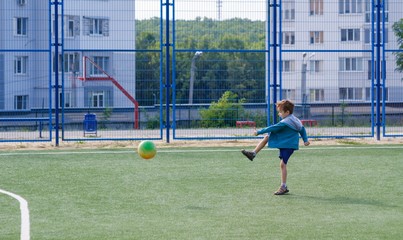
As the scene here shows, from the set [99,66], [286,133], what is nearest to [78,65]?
[99,66]

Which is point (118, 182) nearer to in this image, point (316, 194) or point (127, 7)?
point (316, 194)

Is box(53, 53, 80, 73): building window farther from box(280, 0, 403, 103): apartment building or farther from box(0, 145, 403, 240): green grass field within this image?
box(280, 0, 403, 103): apartment building

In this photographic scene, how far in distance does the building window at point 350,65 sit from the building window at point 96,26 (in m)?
7.07

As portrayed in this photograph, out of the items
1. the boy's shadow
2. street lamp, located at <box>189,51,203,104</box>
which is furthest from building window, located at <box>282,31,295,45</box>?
the boy's shadow

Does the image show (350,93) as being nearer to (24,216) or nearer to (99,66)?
(99,66)

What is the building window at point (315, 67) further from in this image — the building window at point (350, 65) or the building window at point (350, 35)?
the building window at point (350, 35)

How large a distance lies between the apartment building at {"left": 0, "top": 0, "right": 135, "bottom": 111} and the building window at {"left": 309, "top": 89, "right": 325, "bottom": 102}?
5.81m

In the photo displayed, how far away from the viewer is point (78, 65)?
71.4ft

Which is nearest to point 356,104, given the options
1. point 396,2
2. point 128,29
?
point 396,2

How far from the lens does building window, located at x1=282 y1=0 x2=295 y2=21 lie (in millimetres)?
25234

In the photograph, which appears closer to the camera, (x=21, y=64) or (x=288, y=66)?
(x=21, y=64)

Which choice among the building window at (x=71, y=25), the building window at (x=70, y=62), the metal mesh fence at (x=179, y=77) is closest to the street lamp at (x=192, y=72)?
the metal mesh fence at (x=179, y=77)

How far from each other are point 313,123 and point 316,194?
12052mm

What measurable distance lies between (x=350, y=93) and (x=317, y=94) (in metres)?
0.99
